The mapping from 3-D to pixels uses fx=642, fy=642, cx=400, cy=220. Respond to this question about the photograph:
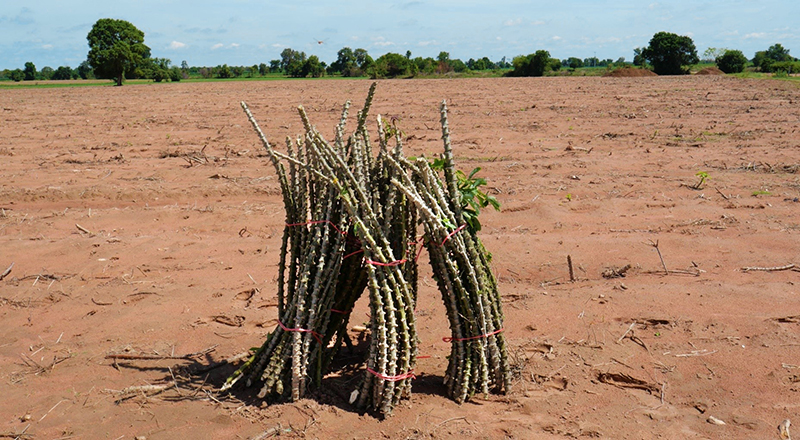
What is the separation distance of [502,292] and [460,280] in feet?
6.06

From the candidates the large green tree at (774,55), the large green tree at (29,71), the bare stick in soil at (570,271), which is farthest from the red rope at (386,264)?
the large green tree at (29,71)

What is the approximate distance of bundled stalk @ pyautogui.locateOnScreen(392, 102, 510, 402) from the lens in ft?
10.2

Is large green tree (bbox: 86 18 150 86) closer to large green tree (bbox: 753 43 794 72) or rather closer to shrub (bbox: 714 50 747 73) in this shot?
shrub (bbox: 714 50 747 73)

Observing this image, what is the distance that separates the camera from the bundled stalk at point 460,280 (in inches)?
123

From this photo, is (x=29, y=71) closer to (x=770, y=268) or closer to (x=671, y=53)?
(x=671, y=53)

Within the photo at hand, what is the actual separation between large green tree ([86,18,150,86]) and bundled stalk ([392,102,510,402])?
4146cm

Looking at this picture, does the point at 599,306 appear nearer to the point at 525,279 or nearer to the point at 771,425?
the point at 525,279

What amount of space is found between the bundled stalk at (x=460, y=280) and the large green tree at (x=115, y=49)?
41.5 metres

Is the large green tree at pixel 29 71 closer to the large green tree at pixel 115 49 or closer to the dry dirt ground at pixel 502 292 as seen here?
the large green tree at pixel 115 49

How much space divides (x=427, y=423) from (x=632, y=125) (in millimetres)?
11169

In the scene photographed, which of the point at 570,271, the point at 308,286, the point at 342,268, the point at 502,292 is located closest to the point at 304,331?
the point at 308,286

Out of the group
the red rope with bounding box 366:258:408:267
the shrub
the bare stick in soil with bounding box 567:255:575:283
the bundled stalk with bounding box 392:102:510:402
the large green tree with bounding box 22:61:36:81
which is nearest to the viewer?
the red rope with bounding box 366:258:408:267

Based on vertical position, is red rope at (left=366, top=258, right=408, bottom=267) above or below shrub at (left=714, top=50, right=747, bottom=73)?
below

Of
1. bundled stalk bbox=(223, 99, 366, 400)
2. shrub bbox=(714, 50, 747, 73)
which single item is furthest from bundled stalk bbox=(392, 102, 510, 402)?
shrub bbox=(714, 50, 747, 73)
